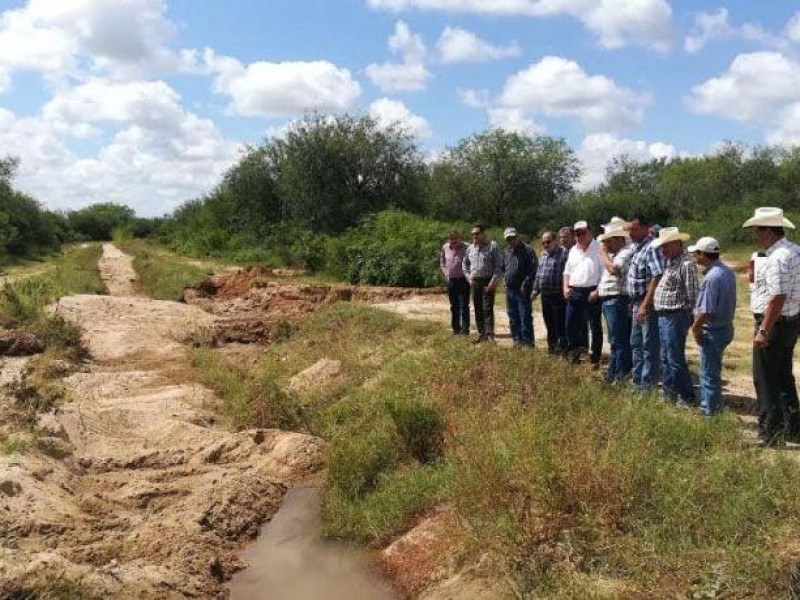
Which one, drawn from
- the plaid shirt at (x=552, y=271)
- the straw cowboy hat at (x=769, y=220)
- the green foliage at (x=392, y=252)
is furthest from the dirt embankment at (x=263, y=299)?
the straw cowboy hat at (x=769, y=220)

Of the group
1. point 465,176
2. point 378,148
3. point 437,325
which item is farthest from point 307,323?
point 465,176

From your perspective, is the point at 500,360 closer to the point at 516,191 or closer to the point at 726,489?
the point at 726,489

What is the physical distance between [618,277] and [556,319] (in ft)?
5.48

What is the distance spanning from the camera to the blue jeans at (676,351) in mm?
6840

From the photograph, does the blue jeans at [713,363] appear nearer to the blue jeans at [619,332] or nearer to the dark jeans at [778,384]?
the dark jeans at [778,384]

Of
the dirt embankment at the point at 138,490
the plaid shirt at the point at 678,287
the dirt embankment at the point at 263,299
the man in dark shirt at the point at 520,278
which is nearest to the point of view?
the dirt embankment at the point at 138,490

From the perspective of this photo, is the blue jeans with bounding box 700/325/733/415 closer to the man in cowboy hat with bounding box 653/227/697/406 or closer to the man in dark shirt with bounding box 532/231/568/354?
the man in cowboy hat with bounding box 653/227/697/406

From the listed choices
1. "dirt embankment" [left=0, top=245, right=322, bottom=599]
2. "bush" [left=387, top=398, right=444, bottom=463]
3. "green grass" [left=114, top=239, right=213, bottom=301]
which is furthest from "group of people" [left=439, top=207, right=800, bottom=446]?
"green grass" [left=114, top=239, right=213, bottom=301]

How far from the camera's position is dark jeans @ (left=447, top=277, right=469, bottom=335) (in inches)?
439

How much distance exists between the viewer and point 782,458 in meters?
4.94

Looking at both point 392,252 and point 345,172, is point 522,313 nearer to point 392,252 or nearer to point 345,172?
point 392,252

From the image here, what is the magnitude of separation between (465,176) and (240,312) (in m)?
24.0

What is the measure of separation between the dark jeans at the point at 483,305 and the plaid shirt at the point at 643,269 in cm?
298

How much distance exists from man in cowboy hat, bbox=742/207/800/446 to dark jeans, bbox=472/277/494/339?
183 inches
